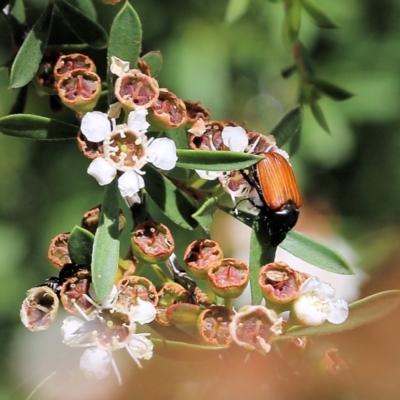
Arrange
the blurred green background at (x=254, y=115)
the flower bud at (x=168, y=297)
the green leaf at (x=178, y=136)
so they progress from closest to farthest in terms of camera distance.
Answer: the flower bud at (x=168, y=297), the green leaf at (x=178, y=136), the blurred green background at (x=254, y=115)

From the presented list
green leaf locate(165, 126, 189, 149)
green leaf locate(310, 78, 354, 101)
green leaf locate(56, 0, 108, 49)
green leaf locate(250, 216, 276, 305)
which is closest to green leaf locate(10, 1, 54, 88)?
green leaf locate(56, 0, 108, 49)

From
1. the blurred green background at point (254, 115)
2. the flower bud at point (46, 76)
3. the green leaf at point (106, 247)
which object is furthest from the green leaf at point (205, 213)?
the blurred green background at point (254, 115)

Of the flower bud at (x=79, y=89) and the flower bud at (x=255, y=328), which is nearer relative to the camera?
the flower bud at (x=255, y=328)

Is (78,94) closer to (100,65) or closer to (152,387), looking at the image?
(100,65)

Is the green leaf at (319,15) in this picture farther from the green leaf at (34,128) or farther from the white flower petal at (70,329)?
the white flower petal at (70,329)

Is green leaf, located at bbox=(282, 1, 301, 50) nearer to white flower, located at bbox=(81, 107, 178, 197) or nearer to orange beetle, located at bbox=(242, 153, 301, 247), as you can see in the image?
orange beetle, located at bbox=(242, 153, 301, 247)

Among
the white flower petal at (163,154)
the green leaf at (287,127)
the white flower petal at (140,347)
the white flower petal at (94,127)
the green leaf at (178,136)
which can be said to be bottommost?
the white flower petal at (140,347)

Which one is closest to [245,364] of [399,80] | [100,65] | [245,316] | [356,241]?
[245,316]

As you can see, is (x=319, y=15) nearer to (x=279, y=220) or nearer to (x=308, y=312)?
(x=279, y=220)
